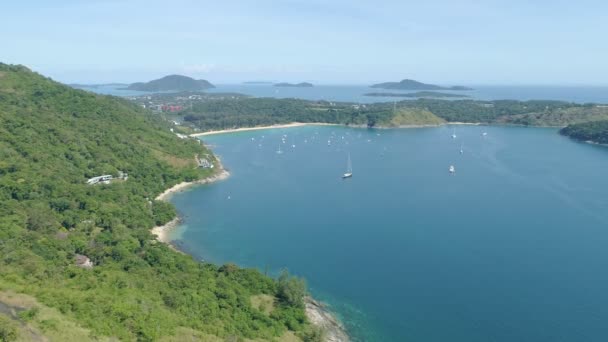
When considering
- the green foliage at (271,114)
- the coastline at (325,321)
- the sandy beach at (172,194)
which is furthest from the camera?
the green foliage at (271,114)

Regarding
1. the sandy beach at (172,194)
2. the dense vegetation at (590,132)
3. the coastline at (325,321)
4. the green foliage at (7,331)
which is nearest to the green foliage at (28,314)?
the green foliage at (7,331)

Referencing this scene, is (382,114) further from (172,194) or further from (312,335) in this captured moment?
(312,335)

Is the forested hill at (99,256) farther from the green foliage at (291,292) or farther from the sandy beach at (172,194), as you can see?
the sandy beach at (172,194)

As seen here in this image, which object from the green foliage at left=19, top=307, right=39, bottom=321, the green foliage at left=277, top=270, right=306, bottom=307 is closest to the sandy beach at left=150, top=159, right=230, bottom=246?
the green foliage at left=277, top=270, right=306, bottom=307

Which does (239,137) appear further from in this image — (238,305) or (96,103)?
(238,305)

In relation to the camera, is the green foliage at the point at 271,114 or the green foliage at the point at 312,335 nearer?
the green foliage at the point at 312,335

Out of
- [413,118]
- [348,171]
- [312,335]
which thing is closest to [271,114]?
[413,118]
